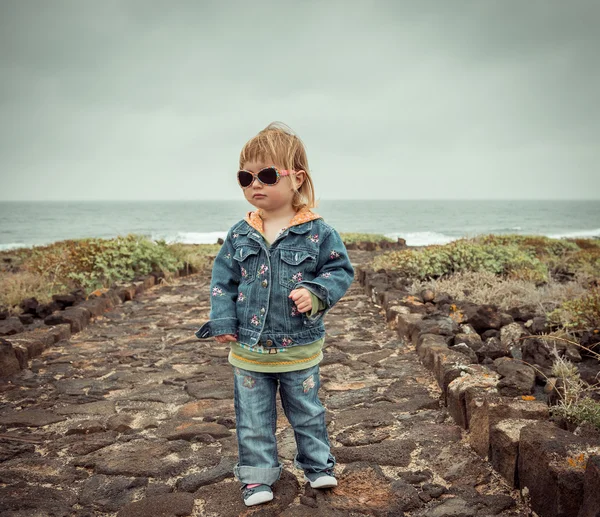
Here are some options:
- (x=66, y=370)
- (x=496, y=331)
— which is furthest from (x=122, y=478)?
(x=496, y=331)

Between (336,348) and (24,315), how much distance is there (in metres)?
3.85

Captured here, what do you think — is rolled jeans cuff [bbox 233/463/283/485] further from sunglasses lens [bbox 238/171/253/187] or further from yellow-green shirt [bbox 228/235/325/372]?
sunglasses lens [bbox 238/171/253/187]

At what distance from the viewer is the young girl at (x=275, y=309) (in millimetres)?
2627

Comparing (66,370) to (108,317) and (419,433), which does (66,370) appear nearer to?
(108,317)

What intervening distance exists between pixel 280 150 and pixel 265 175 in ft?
0.50

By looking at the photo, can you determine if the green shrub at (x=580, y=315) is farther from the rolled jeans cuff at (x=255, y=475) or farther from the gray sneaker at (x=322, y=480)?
the rolled jeans cuff at (x=255, y=475)

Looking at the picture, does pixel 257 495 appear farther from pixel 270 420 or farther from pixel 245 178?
pixel 245 178

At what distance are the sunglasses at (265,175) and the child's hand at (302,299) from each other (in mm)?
561

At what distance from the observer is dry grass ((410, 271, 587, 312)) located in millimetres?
6719

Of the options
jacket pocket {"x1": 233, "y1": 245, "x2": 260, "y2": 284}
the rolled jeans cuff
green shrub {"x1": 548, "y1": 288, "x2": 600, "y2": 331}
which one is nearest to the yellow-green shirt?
jacket pocket {"x1": 233, "y1": 245, "x2": 260, "y2": 284}

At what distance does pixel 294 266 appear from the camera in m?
2.66

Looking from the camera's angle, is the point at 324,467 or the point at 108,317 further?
the point at 108,317

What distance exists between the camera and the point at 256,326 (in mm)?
2646

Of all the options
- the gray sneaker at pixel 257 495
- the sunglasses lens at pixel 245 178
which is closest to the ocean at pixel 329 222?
the sunglasses lens at pixel 245 178
